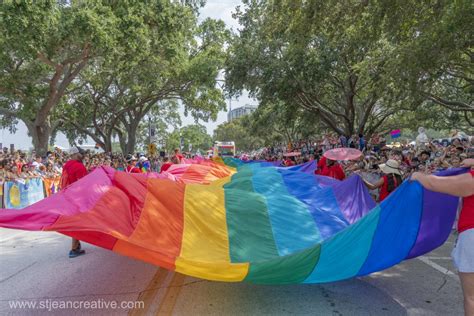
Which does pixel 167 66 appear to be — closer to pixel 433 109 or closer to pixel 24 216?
pixel 24 216

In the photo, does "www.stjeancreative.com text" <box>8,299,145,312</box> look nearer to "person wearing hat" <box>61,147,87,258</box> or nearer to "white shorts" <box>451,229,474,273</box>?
"person wearing hat" <box>61,147,87,258</box>

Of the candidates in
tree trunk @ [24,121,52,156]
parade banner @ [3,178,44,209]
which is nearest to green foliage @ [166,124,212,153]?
tree trunk @ [24,121,52,156]

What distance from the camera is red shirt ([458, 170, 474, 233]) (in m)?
3.15

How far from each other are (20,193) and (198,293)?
10.2 metres

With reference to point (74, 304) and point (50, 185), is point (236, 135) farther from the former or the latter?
point (74, 304)

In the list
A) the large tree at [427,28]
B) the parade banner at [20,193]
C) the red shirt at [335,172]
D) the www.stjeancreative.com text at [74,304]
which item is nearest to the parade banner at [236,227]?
the www.stjeancreative.com text at [74,304]

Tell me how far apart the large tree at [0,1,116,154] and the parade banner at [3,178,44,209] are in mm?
5625

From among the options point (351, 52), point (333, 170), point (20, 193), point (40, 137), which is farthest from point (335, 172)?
point (40, 137)

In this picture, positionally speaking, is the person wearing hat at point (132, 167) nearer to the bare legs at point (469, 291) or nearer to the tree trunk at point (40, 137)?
the bare legs at point (469, 291)

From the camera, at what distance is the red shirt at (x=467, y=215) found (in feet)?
10.3

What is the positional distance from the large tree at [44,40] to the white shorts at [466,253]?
1557 cm

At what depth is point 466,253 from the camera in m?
3.13

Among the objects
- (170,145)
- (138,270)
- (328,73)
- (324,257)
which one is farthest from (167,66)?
(170,145)

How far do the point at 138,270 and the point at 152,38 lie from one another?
51.5 feet
